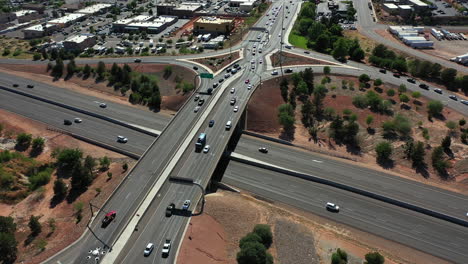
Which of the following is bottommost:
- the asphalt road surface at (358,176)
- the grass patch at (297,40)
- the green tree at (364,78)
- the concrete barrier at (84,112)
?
the concrete barrier at (84,112)

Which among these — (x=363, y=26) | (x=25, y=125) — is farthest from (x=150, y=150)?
(x=363, y=26)

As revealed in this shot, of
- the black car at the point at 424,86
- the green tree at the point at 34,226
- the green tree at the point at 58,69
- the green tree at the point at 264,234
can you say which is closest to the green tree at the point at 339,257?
the green tree at the point at 264,234

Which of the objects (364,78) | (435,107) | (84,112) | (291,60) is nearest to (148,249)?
(84,112)

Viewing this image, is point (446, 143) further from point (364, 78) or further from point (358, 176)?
point (364, 78)

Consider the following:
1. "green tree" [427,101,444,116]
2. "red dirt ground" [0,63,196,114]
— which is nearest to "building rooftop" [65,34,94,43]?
"red dirt ground" [0,63,196,114]

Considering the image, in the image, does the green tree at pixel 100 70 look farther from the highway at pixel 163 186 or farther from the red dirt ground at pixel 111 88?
the highway at pixel 163 186

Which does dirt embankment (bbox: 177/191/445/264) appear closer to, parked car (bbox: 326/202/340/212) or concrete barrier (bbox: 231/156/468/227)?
parked car (bbox: 326/202/340/212)
